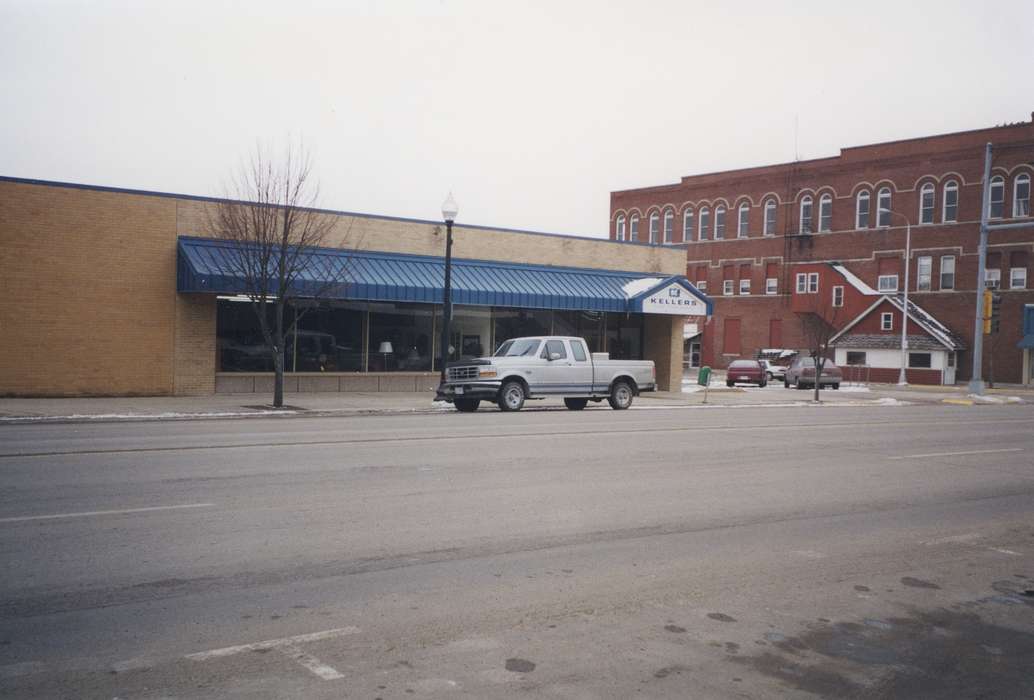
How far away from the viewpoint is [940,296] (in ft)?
191

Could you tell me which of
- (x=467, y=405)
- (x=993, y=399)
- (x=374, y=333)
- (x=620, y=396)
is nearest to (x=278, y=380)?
(x=467, y=405)

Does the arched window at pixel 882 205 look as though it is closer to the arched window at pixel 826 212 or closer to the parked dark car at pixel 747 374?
the arched window at pixel 826 212

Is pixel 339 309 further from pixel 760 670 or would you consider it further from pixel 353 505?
pixel 760 670

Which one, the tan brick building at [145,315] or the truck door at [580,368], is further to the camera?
the truck door at [580,368]

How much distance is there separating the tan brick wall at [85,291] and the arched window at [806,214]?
51000 mm

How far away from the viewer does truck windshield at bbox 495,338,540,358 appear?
2352cm

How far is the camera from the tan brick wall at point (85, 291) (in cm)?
2272

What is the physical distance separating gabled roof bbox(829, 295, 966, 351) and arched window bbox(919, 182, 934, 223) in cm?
549

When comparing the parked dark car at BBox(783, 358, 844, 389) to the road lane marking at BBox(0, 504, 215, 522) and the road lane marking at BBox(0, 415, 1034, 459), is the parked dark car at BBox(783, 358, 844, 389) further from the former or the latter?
the road lane marking at BBox(0, 504, 215, 522)

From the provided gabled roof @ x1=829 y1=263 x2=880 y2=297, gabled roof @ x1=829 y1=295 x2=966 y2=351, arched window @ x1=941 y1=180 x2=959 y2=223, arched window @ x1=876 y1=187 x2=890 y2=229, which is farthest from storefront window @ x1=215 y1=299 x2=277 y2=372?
arched window @ x1=876 y1=187 x2=890 y2=229

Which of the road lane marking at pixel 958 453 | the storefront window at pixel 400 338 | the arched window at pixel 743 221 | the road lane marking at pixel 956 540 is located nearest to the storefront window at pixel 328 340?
the storefront window at pixel 400 338

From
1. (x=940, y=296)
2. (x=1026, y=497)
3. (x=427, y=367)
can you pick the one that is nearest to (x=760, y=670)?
(x=1026, y=497)

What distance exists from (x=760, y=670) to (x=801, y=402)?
28168 millimetres

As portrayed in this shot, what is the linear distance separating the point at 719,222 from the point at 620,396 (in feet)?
159
